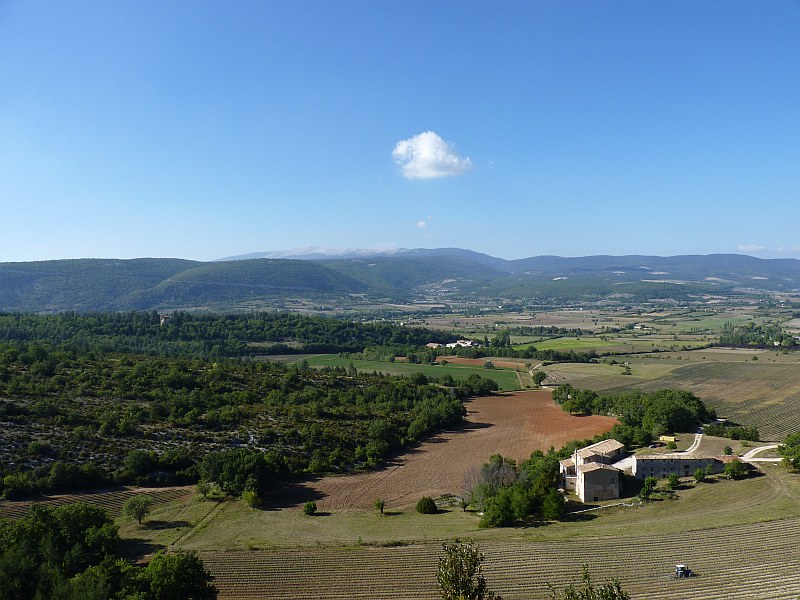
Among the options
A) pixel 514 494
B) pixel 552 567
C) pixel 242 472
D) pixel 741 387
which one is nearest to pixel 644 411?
pixel 741 387

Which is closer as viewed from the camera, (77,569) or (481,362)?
(77,569)

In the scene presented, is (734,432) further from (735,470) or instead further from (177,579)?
(177,579)

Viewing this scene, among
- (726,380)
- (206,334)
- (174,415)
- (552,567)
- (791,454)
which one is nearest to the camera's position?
(552,567)

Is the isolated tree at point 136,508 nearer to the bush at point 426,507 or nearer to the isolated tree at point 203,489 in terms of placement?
the isolated tree at point 203,489

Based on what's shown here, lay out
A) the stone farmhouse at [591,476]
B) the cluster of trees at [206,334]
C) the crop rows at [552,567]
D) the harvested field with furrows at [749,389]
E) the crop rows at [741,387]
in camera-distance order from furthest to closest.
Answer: the cluster of trees at [206,334] → the crop rows at [741,387] → the harvested field with furrows at [749,389] → the stone farmhouse at [591,476] → the crop rows at [552,567]

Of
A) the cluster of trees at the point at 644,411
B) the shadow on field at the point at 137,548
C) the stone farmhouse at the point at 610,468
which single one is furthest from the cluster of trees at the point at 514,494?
the shadow on field at the point at 137,548

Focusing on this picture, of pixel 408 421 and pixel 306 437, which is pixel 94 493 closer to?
pixel 306 437

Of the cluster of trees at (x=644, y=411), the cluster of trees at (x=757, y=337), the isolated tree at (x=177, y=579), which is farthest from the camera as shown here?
the cluster of trees at (x=757, y=337)

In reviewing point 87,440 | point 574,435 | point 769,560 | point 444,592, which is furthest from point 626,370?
point 444,592
